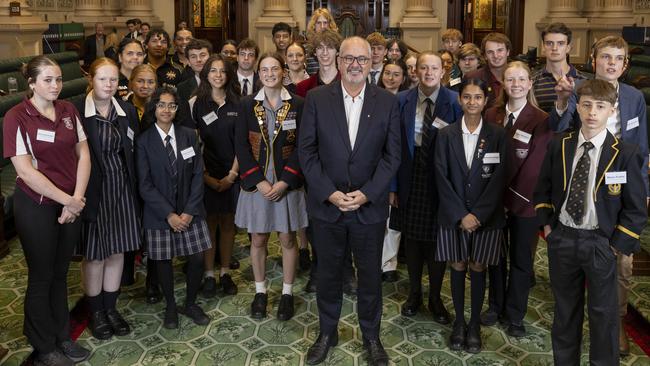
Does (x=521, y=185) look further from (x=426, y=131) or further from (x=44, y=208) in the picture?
(x=44, y=208)

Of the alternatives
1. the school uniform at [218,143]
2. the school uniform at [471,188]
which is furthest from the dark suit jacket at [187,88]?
the school uniform at [471,188]

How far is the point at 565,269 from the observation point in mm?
3355

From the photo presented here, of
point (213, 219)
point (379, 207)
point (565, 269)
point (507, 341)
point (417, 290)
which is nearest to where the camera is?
point (565, 269)

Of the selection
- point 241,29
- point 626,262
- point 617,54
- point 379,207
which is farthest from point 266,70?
point 241,29

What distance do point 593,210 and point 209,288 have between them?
8.71 feet

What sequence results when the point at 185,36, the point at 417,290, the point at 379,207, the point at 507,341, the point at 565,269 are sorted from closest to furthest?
the point at 565,269 → the point at 379,207 → the point at 507,341 → the point at 417,290 → the point at 185,36

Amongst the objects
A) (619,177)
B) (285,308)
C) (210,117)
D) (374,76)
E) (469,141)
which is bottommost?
(285,308)

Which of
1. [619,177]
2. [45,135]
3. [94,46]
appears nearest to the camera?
[619,177]

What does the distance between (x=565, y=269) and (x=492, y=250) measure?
57 cm

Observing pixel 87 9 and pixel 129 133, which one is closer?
pixel 129 133

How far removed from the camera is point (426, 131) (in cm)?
421

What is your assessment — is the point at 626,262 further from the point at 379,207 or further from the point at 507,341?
the point at 379,207

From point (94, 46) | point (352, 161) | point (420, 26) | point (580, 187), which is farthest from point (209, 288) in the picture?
point (420, 26)

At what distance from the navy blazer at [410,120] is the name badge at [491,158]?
41 centimetres
